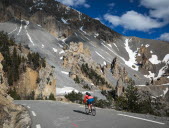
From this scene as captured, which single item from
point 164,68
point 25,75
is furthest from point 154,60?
point 25,75

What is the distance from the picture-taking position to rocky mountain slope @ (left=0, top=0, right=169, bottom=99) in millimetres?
87312

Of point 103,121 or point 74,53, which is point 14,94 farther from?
Result: point 74,53

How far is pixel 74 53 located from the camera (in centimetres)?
10112

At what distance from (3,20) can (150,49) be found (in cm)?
14430

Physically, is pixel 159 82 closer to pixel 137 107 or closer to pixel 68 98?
pixel 68 98

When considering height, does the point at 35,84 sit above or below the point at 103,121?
above

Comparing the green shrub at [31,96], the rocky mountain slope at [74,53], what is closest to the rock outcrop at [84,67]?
the rocky mountain slope at [74,53]

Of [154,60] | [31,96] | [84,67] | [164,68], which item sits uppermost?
[154,60]

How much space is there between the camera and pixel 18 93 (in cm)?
3575

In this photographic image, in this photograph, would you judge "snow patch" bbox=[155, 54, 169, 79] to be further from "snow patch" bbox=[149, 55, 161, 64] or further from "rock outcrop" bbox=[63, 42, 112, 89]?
"rock outcrop" bbox=[63, 42, 112, 89]

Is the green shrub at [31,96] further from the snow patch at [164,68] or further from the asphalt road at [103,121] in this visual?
the snow patch at [164,68]

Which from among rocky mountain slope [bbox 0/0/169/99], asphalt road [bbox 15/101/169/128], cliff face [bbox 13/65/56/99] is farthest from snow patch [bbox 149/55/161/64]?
asphalt road [bbox 15/101/169/128]

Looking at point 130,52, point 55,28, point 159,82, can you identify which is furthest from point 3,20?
point 130,52

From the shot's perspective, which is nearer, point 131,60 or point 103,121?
point 103,121
